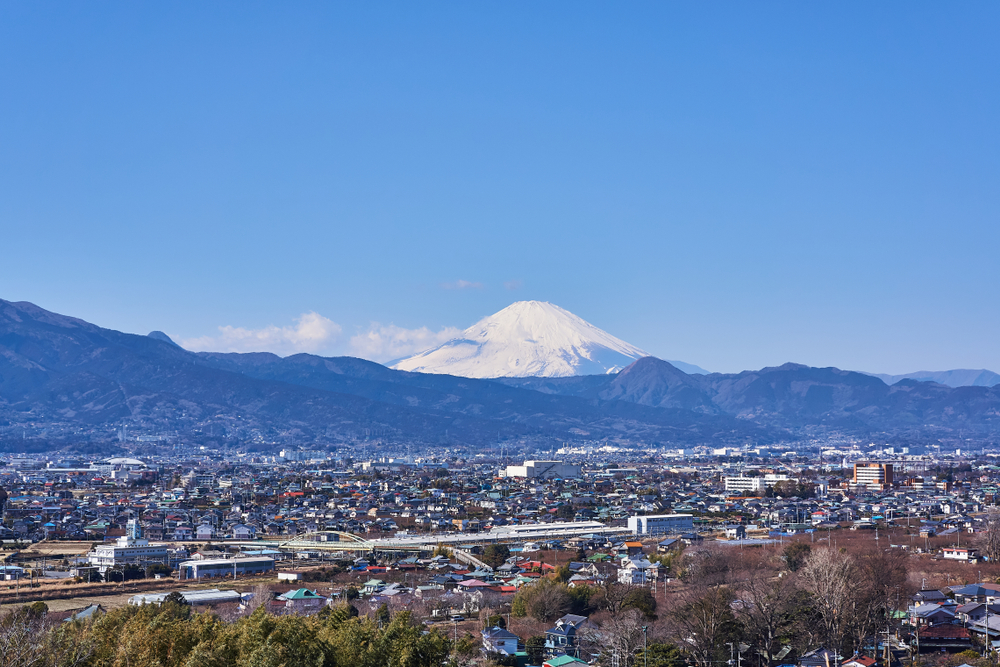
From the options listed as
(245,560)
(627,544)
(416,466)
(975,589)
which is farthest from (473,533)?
(416,466)

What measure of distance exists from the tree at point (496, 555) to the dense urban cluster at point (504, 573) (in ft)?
0.31

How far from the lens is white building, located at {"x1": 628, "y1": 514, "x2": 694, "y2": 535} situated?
136 feet

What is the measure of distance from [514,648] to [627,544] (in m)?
16.2

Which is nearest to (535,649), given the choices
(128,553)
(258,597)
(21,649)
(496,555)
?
(258,597)

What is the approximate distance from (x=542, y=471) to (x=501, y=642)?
183 feet

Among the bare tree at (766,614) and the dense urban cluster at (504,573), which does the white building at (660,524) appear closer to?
the dense urban cluster at (504,573)

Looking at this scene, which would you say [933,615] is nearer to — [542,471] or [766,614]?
[766,614]

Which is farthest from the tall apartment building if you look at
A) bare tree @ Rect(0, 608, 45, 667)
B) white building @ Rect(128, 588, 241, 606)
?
bare tree @ Rect(0, 608, 45, 667)

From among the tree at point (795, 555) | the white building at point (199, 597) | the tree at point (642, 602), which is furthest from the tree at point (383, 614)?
the tree at point (795, 555)

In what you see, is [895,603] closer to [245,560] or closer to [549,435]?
[245,560]

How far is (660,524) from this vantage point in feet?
139

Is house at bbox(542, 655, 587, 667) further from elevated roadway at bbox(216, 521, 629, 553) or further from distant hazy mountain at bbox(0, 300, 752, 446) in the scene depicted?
distant hazy mountain at bbox(0, 300, 752, 446)

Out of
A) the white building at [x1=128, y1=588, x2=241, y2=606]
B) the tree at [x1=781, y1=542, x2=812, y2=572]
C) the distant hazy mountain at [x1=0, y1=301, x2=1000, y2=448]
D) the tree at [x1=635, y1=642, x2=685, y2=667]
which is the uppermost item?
the distant hazy mountain at [x1=0, y1=301, x2=1000, y2=448]

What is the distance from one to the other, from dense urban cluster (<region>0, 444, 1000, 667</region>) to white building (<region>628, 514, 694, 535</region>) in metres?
0.13
